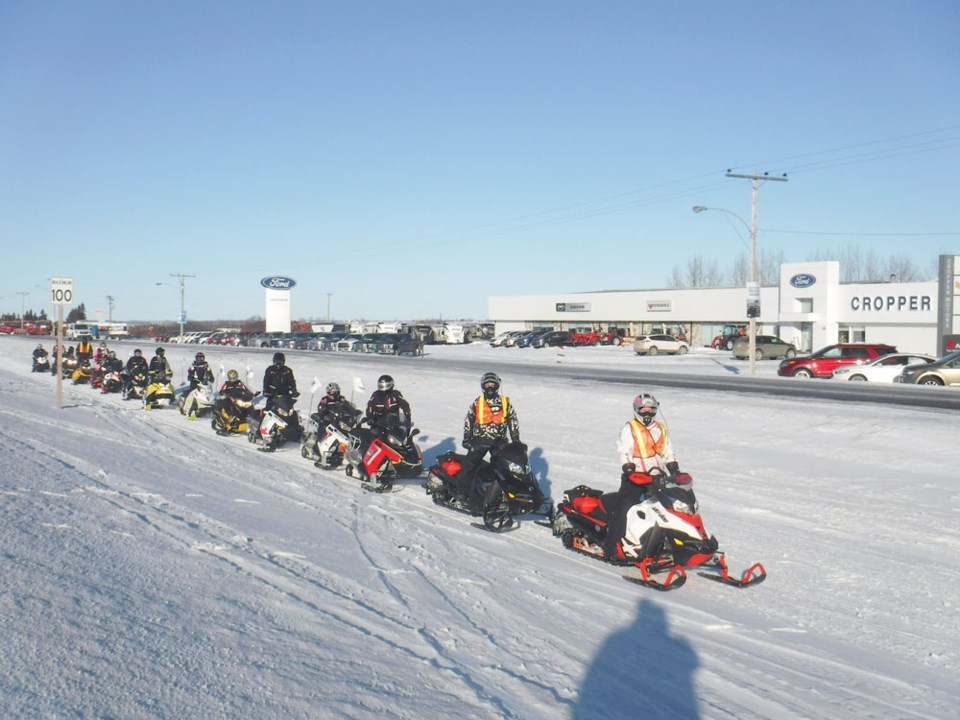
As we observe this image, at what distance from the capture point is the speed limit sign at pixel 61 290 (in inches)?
893

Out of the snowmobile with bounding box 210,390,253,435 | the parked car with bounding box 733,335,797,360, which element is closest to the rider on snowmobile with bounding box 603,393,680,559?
the snowmobile with bounding box 210,390,253,435

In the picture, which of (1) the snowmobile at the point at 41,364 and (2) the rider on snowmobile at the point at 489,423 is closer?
(2) the rider on snowmobile at the point at 489,423

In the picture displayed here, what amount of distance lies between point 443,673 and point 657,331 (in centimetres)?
7832

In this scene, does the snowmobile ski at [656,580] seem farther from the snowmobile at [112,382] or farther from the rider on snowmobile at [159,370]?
the snowmobile at [112,382]

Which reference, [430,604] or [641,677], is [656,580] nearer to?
[430,604]

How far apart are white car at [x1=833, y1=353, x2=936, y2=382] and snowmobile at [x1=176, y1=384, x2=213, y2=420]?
23.6m

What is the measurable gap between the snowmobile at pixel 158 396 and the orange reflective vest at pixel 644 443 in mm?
18258

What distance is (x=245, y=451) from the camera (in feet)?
53.0

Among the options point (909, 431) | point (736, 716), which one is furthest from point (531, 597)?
point (909, 431)

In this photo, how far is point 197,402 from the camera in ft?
69.5

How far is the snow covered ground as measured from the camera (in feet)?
16.4

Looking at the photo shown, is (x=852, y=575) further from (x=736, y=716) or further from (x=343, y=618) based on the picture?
(x=343, y=618)

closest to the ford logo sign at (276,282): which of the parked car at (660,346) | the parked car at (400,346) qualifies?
the parked car at (400,346)

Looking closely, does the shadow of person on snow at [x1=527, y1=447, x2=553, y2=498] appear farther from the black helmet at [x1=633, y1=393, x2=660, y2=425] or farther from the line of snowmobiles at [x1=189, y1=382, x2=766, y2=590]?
the black helmet at [x1=633, y1=393, x2=660, y2=425]
